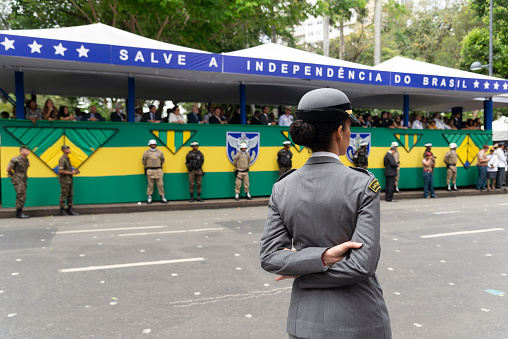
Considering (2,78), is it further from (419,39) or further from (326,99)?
(419,39)

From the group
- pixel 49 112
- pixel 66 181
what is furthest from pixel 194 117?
pixel 66 181

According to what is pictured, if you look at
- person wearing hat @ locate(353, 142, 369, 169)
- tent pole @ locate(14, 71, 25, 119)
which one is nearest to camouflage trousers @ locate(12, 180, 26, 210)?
tent pole @ locate(14, 71, 25, 119)

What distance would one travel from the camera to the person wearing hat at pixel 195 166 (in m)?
12.4

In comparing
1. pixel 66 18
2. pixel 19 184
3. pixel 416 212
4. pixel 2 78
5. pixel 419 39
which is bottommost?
pixel 416 212

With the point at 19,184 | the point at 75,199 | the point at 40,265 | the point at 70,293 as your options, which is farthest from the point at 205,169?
the point at 70,293

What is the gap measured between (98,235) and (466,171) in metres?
15.6

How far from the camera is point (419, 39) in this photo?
4594 cm

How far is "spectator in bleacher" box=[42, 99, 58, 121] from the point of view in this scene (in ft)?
38.2

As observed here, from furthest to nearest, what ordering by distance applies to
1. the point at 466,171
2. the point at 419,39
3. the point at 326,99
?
the point at 419,39, the point at 466,171, the point at 326,99

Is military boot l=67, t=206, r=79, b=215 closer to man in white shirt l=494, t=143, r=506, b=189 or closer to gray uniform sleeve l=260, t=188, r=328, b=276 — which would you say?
gray uniform sleeve l=260, t=188, r=328, b=276

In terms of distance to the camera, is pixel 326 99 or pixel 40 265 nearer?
pixel 326 99

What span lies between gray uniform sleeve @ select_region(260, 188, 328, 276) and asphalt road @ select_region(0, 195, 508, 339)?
199 centimetres

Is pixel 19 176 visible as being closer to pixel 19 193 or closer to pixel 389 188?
pixel 19 193

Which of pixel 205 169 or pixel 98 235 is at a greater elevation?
pixel 205 169
